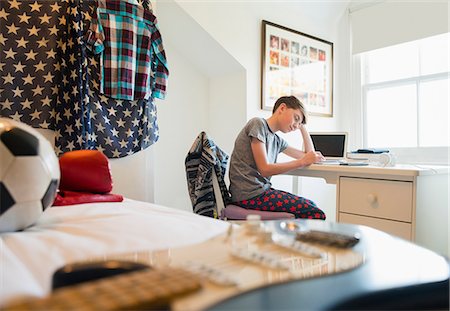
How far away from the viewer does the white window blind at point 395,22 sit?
2541 mm

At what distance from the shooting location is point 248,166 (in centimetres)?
196

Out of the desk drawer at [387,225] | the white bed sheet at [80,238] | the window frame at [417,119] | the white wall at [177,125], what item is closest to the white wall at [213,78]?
the white wall at [177,125]

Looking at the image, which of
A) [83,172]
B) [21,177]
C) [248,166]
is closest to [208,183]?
[248,166]

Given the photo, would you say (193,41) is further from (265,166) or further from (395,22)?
(395,22)

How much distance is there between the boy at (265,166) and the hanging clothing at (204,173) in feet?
0.34

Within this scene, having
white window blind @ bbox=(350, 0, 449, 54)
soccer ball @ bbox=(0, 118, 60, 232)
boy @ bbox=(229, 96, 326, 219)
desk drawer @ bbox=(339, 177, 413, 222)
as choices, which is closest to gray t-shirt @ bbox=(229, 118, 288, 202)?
boy @ bbox=(229, 96, 326, 219)

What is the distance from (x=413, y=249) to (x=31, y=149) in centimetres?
82

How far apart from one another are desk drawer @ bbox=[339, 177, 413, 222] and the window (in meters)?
1.19

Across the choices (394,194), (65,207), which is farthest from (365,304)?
(394,194)

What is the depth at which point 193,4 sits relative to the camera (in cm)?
236

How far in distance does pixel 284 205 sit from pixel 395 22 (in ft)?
6.21

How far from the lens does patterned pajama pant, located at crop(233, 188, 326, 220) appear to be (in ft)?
5.98

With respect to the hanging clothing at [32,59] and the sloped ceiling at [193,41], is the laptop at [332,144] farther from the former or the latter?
the hanging clothing at [32,59]

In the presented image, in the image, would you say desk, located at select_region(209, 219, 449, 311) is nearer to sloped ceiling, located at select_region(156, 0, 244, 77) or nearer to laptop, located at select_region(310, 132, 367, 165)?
laptop, located at select_region(310, 132, 367, 165)
